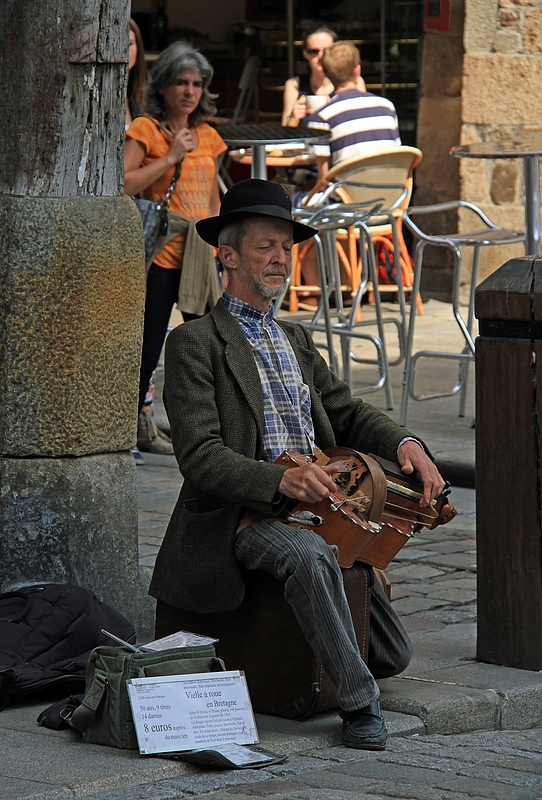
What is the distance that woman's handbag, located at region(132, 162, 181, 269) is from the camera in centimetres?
664

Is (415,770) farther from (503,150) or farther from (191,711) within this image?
(503,150)

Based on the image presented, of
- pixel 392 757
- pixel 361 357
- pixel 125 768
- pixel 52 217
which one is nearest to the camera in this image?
pixel 125 768

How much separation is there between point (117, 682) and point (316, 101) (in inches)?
320

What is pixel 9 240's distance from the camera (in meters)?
4.29

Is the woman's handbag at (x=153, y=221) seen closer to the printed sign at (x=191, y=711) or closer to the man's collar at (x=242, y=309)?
the man's collar at (x=242, y=309)

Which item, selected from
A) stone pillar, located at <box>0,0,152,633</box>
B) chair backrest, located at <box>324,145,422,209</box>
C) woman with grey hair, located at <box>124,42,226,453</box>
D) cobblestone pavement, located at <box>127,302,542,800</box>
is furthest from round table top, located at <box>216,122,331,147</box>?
cobblestone pavement, located at <box>127,302,542,800</box>

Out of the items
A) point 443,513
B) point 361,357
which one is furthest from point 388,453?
point 361,357

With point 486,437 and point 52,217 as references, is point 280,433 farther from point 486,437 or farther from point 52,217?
point 52,217

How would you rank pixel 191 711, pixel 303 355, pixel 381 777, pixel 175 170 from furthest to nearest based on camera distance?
pixel 175 170, pixel 303 355, pixel 191 711, pixel 381 777

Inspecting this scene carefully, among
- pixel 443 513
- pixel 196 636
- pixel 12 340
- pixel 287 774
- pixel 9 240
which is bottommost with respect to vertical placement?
pixel 287 774

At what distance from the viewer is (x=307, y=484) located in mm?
3699

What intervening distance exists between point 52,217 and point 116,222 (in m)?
0.22

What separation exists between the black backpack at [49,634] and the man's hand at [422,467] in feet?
3.06

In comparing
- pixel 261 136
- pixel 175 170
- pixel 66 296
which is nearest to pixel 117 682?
pixel 66 296
